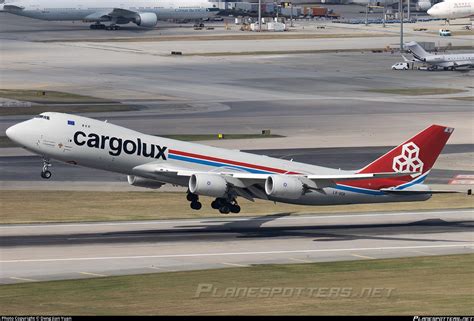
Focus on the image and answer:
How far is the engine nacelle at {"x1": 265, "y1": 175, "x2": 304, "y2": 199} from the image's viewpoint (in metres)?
63.1

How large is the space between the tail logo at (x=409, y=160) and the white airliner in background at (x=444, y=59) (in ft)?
385

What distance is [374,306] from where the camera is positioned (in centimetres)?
4572

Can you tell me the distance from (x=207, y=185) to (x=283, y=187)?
4146 millimetres

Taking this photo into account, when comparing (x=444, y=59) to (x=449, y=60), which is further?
(x=449, y=60)

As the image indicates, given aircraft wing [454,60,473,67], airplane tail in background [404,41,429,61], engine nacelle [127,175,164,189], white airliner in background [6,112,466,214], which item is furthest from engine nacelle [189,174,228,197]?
aircraft wing [454,60,473,67]

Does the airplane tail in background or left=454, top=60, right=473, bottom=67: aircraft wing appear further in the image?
the airplane tail in background

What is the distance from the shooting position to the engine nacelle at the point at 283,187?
6306 cm

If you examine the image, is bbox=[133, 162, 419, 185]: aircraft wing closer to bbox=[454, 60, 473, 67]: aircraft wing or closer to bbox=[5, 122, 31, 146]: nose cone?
bbox=[5, 122, 31, 146]: nose cone

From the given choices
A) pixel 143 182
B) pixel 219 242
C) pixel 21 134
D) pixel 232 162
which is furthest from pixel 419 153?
pixel 21 134

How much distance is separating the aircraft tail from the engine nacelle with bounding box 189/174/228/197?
10.0 metres

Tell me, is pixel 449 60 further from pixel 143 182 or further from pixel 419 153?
pixel 143 182

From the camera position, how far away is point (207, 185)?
205 feet

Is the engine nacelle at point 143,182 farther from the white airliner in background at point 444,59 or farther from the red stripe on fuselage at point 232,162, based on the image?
the white airliner in background at point 444,59

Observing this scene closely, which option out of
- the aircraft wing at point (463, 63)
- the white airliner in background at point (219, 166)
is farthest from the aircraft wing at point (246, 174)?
the aircraft wing at point (463, 63)
